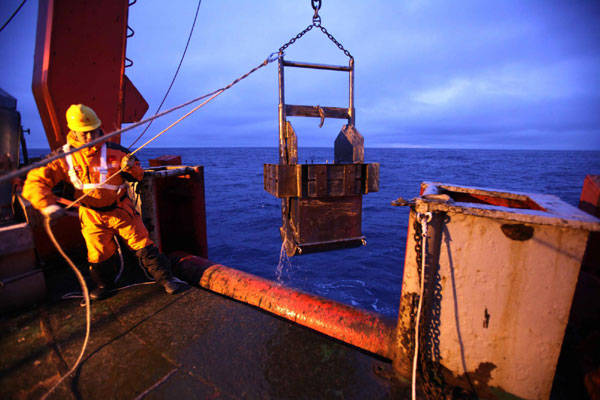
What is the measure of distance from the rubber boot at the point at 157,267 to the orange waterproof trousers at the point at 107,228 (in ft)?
0.28

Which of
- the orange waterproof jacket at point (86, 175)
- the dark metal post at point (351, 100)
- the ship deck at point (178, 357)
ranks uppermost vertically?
the dark metal post at point (351, 100)

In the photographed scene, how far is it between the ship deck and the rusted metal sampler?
1.22 m

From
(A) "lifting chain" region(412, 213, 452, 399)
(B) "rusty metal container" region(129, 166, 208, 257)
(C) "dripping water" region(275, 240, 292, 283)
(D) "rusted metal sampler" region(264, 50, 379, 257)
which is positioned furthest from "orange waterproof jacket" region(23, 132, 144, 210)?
(C) "dripping water" region(275, 240, 292, 283)

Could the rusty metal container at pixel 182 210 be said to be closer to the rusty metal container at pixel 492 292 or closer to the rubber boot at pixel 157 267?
the rubber boot at pixel 157 267

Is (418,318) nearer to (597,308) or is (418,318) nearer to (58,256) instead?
(597,308)

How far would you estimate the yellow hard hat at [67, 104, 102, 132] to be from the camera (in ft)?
8.84

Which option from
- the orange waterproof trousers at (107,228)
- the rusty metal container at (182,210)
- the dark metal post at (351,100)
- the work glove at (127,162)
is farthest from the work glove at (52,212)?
the dark metal post at (351,100)

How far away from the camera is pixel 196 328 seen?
2.61 m

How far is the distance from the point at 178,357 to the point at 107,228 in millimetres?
1812

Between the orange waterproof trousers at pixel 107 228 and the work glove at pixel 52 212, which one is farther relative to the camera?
the orange waterproof trousers at pixel 107 228

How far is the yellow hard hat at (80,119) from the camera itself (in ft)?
8.84

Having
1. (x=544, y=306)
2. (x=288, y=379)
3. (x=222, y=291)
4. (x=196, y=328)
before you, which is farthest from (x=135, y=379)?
(x=544, y=306)

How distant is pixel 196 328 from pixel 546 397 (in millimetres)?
2800

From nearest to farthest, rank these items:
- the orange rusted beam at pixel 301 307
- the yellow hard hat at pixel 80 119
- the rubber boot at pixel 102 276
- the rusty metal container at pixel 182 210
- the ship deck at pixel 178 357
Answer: the ship deck at pixel 178 357, the orange rusted beam at pixel 301 307, the yellow hard hat at pixel 80 119, the rubber boot at pixel 102 276, the rusty metal container at pixel 182 210
